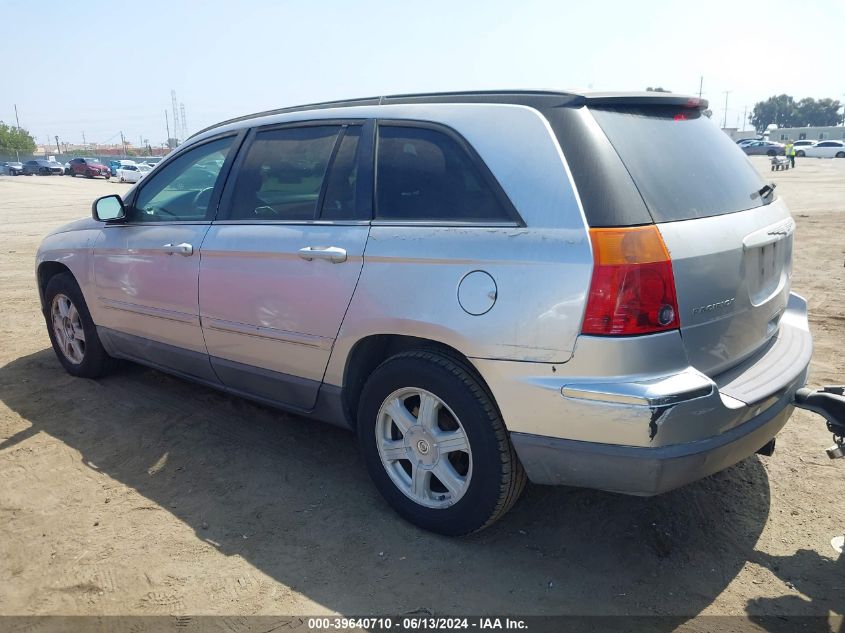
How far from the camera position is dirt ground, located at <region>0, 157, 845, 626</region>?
272cm

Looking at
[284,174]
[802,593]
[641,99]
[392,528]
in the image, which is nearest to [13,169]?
[284,174]

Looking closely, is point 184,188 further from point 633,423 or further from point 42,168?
point 42,168

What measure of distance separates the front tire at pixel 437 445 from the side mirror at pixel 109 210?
7.94 feet

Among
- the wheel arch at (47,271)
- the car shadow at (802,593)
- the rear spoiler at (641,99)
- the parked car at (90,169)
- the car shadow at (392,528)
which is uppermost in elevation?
the parked car at (90,169)

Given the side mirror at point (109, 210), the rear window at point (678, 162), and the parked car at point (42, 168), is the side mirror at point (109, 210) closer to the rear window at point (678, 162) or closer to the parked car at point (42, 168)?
the rear window at point (678, 162)

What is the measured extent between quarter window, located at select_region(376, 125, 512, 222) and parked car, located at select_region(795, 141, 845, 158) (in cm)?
6244

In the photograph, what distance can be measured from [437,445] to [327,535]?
2.30 ft

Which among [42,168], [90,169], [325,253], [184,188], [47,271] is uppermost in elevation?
[42,168]

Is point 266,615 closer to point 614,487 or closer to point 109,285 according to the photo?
point 614,487

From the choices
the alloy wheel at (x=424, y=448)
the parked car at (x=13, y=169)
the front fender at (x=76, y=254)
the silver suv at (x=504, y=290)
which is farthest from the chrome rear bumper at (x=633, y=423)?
the parked car at (x=13, y=169)

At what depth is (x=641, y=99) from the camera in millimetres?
2889

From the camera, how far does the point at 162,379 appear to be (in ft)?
17.1

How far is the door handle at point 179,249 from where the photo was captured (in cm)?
393

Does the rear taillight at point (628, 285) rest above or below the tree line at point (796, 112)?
below
